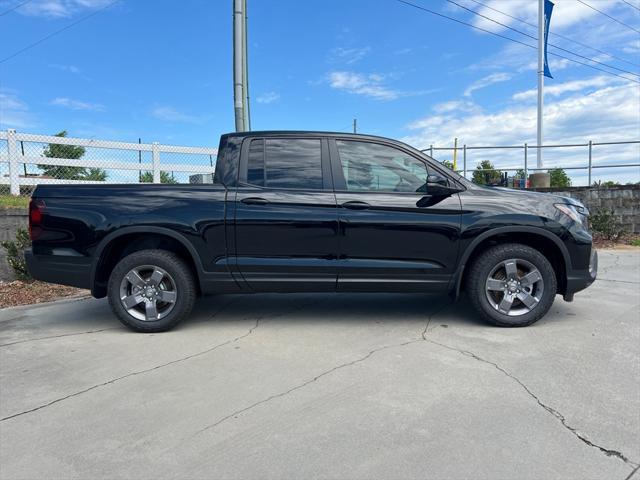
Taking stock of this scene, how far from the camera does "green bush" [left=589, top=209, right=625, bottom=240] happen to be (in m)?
11.9

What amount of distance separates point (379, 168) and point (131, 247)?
103 inches

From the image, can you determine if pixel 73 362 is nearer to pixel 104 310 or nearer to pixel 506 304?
pixel 104 310

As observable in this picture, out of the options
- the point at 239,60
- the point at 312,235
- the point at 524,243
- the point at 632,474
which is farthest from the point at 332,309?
the point at 239,60

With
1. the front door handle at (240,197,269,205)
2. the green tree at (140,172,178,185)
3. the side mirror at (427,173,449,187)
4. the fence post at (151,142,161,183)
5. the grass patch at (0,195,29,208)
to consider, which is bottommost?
the front door handle at (240,197,269,205)

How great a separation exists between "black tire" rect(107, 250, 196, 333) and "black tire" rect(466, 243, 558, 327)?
2.77 meters

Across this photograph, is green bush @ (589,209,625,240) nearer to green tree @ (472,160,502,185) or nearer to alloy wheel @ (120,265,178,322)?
green tree @ (472,160,502,185)

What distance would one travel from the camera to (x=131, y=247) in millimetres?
4539

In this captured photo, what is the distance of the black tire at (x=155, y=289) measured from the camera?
4.32 meters

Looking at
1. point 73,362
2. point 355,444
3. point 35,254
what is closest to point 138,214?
point 35,254

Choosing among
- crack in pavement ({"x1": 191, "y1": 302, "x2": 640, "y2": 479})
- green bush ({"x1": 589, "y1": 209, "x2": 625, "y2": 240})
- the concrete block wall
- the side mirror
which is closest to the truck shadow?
crack in pavement ({"x1": 191, "y1": 302, "x2": 640, "y2": 479})

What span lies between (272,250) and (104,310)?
8.06ft

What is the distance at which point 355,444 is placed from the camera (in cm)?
248

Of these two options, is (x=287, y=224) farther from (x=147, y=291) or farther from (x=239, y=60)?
(x=239, y=60)

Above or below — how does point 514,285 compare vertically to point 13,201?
below
